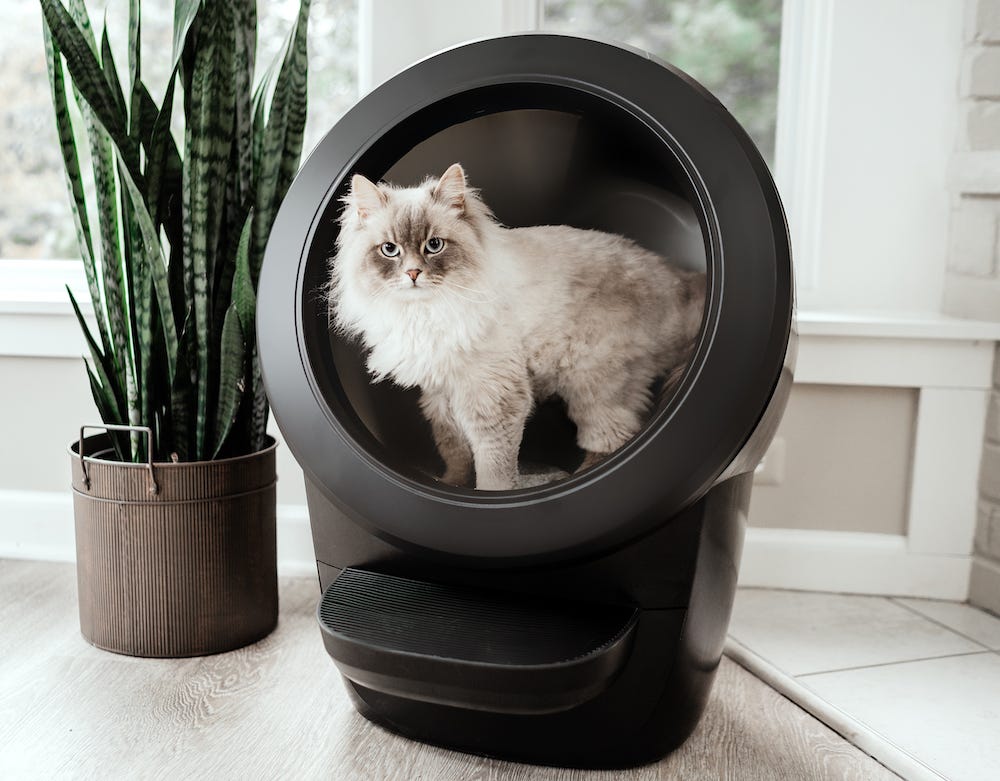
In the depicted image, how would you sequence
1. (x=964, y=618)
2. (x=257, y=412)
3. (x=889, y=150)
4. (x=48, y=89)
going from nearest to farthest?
(x=257, y=412), (x=964, y=618), (x=889, y=150), (x=48, y=89)

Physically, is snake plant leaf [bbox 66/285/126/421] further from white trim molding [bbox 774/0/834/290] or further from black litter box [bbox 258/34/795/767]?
white trim molding [bbox 774/0/834/290]

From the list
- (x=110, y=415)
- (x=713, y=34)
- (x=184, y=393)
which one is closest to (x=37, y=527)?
(x=110, y=415)

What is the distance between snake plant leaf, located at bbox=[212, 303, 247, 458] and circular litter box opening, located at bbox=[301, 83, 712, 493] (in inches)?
9.6

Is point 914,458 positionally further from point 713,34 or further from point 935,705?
point 713,34

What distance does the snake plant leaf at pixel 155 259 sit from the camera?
98 centimetres

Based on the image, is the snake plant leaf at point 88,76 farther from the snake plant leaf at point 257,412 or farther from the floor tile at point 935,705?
the floor tile at point 935,705

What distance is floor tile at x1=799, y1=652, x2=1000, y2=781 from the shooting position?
0.88 meters

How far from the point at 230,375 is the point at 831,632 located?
2.81 ft

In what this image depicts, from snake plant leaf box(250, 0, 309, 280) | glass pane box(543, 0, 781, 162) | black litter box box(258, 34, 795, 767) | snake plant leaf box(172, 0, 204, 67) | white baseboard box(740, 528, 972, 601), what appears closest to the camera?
black litter box box(258, 34, 795, 767)

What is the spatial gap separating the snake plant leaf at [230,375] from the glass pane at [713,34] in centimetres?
76

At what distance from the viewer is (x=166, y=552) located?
3.47 ft

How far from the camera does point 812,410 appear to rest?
4.44 ft

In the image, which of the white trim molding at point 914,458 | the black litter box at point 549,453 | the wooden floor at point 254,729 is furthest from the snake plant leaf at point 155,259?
the white trim molding at point 914,458

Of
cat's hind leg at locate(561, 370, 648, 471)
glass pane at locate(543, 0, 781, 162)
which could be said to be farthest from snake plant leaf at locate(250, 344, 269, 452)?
glass pane at locate(543, 0, 781, 162)
